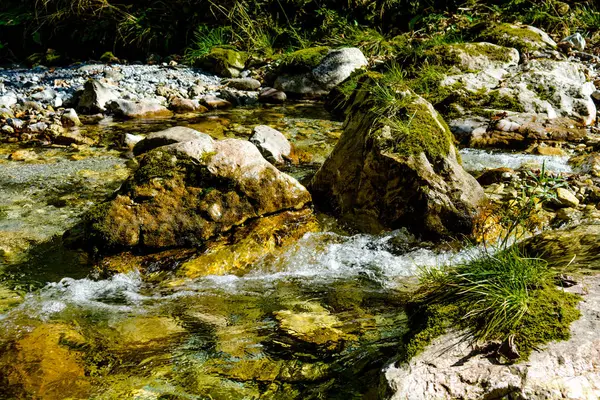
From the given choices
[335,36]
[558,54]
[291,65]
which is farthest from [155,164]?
[335,36]

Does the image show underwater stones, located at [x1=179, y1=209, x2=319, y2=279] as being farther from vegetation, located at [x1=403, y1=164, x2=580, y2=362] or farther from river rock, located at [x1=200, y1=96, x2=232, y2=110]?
river rock, located at [x1=200, y1=96, x2=232, y2=110]

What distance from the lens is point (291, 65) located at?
880 cm

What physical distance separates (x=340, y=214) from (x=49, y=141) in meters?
4.30

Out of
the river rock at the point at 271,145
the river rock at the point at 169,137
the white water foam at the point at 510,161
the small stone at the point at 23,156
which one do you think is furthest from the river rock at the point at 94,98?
the white water foam at the point at 510,161

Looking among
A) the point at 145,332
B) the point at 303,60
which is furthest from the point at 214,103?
the point at 145,332

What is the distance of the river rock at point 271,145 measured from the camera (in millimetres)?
5477

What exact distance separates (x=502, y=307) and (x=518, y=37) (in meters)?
6.93

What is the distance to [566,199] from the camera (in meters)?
4.14

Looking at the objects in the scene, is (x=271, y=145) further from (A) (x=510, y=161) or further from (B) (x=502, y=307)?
(B) (x=502, y=307)

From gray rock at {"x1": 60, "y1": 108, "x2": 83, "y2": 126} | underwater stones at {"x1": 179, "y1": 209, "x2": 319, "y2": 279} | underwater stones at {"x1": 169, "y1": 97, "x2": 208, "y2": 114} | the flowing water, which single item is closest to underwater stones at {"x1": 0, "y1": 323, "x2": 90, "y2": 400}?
the flowing water

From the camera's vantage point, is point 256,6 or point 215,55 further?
point 256,6

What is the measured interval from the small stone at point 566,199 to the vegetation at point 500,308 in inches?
74.4

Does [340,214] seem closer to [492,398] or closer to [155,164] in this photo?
[155,164]

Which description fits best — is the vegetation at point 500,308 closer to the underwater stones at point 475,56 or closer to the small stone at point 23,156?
the small stone at point 23,156
